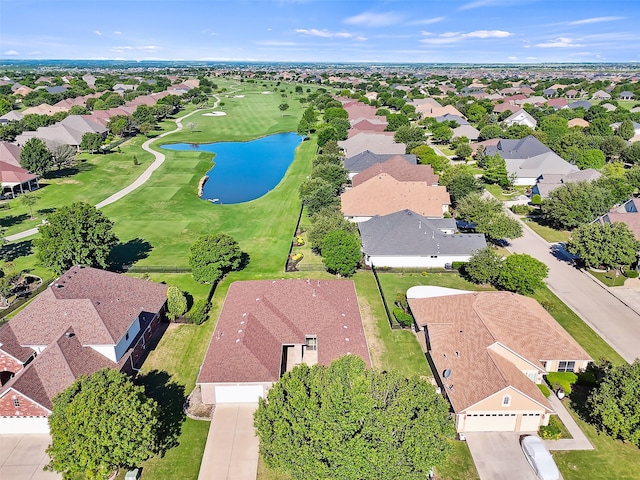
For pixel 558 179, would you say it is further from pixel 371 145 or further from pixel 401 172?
pixel 371 145

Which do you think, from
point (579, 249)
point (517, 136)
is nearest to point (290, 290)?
point (579, 249)

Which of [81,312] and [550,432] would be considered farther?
[81,312]

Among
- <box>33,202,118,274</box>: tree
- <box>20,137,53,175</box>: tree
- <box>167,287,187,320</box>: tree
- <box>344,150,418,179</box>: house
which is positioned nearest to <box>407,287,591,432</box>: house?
<box>167,287,187,320</box>: tree

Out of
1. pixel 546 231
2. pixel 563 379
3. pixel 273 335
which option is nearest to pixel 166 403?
pixel 273 335

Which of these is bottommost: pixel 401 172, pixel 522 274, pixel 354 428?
pixel 401 172

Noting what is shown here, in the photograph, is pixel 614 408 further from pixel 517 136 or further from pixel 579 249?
pixel 517 136

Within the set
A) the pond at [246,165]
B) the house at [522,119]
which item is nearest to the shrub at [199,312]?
the pond at [246,165]
